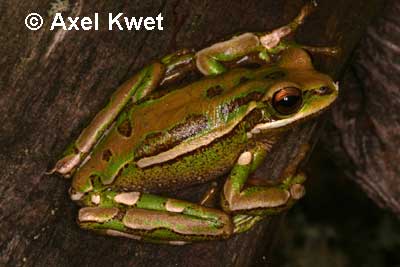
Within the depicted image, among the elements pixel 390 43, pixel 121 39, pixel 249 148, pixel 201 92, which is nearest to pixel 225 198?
pixel 249 148

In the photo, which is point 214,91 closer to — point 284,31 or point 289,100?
point 289,100

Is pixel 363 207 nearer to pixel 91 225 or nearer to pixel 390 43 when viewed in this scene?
pixel 390 43

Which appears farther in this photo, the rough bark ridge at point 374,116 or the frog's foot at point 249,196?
the rough bark ridge at point 374,116

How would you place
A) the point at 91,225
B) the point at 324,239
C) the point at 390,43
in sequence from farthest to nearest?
the point at 324,239, the point at 390,43, the point at 91,225

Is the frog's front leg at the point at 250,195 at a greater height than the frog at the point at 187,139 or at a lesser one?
lesser
